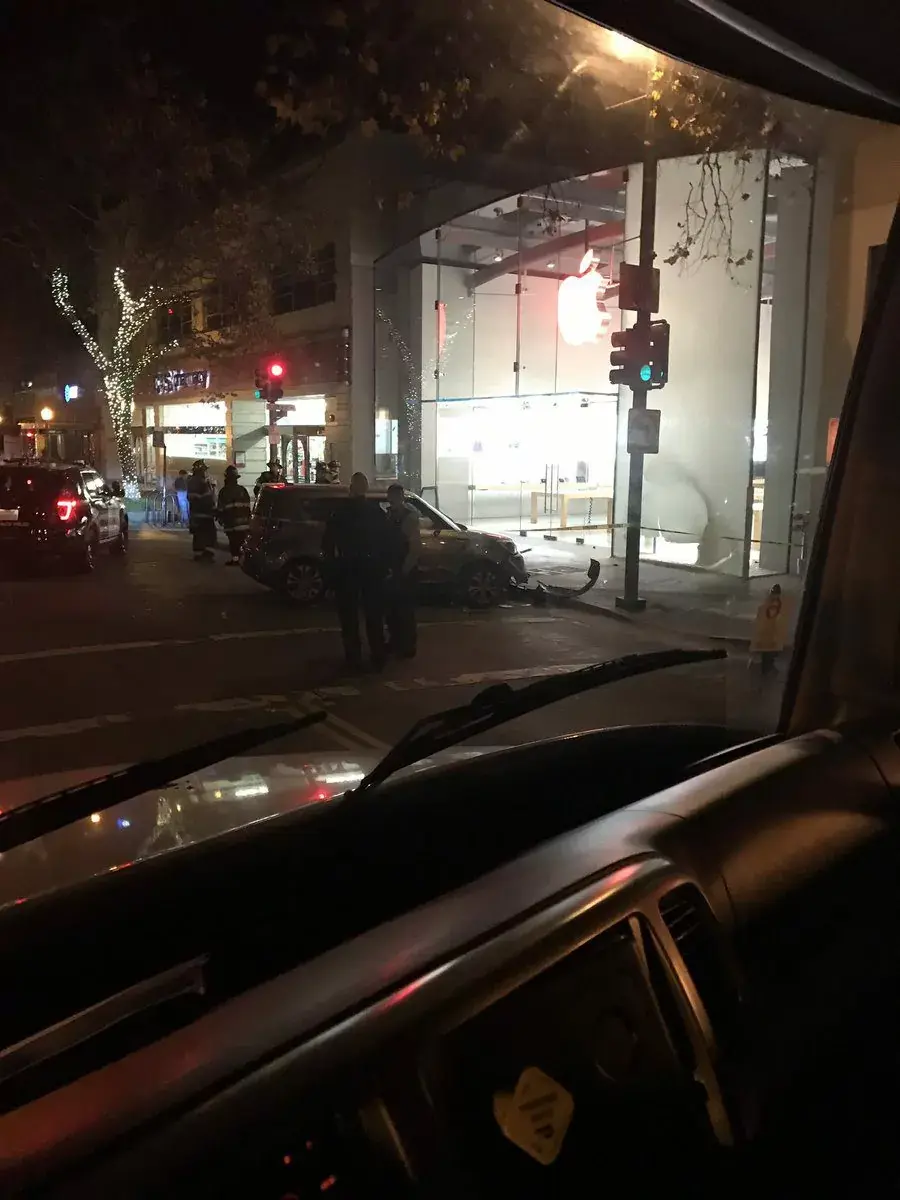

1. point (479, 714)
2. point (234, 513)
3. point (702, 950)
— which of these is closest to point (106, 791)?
point (479, 714)

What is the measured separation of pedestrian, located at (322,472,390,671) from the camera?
9156 millimetres

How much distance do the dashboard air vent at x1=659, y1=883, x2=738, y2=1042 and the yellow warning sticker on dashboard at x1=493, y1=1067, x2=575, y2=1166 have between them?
35cm

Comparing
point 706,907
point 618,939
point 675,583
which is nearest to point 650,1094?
point 618,939

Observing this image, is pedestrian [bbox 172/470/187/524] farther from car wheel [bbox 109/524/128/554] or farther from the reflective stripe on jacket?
the reflective stripe on jacket

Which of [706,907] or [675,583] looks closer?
[706,907]

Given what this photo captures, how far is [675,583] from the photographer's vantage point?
48.3ft

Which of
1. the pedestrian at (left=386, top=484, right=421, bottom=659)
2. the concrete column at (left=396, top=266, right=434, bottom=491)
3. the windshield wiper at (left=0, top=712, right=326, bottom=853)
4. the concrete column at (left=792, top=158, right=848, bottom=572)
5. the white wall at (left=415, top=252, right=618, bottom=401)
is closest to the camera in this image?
the windshield wiper at (left=0, top=712, right=326, bottom=853)

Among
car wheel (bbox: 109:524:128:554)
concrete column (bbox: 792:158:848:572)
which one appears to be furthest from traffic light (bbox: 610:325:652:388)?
car wheel (bbox: 109:524:128:554)

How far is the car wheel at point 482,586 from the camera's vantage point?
12930 mm

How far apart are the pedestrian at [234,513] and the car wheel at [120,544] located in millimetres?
2681

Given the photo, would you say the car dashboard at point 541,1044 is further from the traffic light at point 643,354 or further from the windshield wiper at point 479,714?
the traffic light at point 643,354

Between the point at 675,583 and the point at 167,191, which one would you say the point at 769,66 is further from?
the point at 167,191

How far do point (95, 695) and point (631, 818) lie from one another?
712 centimetres

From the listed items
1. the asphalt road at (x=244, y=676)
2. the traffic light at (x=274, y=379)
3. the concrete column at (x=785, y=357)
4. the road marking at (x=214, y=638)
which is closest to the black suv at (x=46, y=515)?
the asphalt road at (x=244, y=676)
